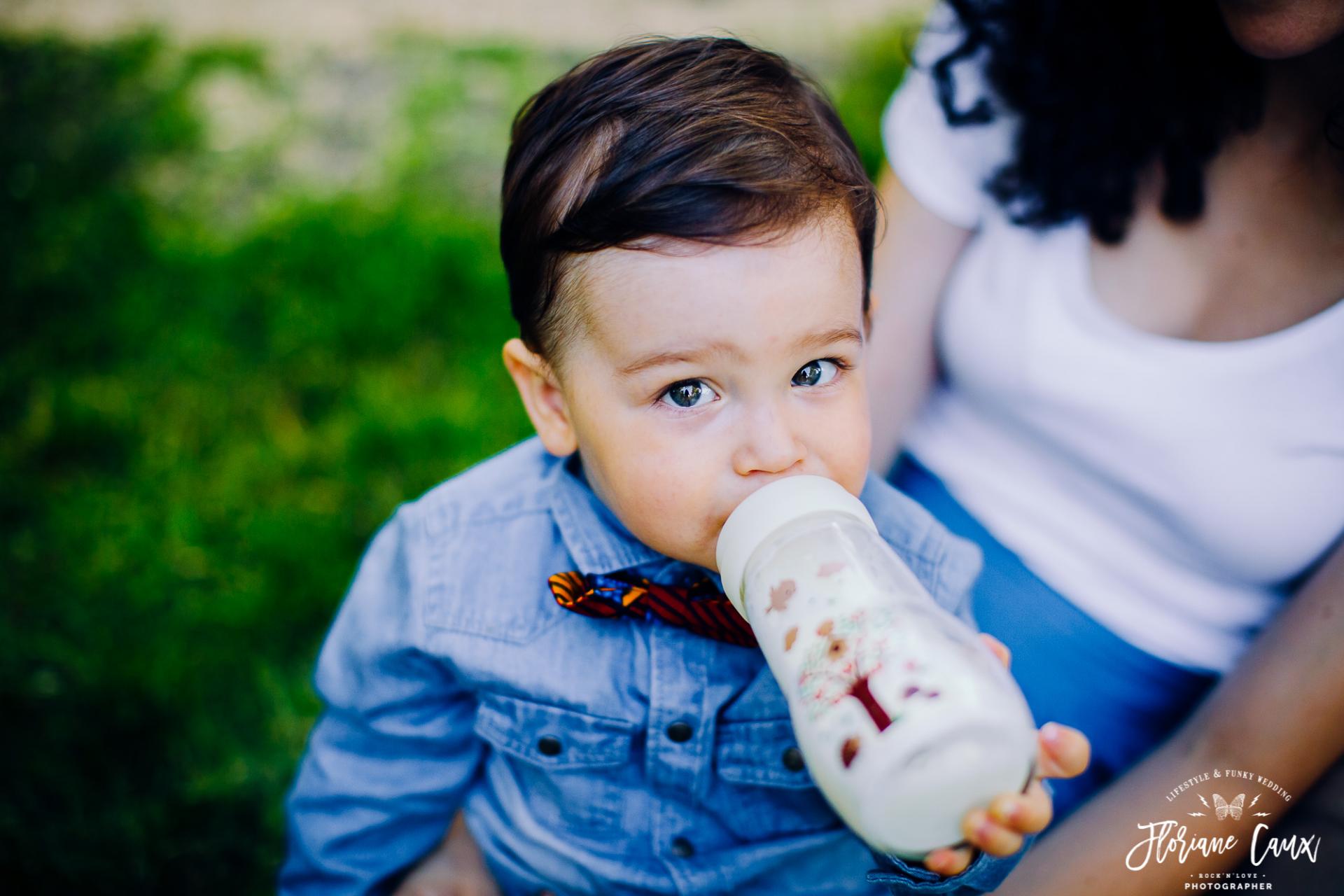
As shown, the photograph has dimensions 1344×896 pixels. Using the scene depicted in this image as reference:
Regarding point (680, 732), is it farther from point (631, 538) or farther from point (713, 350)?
point (713, 350)

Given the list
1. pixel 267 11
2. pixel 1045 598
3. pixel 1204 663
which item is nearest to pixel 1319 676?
pixel 1204 663

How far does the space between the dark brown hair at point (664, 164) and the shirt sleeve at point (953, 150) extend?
0.40 m

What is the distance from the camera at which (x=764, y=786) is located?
1.40 metres

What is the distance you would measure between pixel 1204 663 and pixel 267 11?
4.08 metres

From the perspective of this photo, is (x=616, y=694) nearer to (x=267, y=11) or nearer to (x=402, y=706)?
(x=402, y=706)

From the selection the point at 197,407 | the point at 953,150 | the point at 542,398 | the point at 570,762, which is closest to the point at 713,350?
the point at 542,398

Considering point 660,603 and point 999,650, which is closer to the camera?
point 999,650

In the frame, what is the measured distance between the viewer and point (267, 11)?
4.02 m

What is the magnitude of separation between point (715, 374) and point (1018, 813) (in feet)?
1.76

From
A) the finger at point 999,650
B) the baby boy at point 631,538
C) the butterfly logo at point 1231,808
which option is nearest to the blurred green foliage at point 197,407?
the baby boy at point 631,538

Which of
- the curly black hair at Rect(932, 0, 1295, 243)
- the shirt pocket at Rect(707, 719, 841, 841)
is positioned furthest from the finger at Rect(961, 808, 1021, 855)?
the curly black hair at Rect(932, 0, 1295, 243)

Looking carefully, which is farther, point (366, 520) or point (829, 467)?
point (366, 520)

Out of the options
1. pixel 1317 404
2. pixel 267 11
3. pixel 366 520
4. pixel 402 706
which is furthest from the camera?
pixel 267 11

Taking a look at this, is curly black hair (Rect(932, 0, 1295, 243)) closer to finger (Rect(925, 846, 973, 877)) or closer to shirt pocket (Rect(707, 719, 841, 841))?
shirt pocket (Rect(707, 719, 841, 841))
